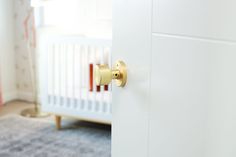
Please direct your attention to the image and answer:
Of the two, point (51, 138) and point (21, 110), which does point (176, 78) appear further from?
point (21, 110)

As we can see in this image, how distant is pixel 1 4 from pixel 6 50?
0.46 metres

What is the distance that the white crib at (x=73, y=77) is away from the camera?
2.60 meters

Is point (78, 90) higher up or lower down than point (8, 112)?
higher up

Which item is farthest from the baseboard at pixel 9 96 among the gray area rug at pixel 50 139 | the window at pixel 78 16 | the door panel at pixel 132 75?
the door panel at pixel 132 75

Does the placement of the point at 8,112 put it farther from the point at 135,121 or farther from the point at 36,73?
the point at 135,121

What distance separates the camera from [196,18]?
0.58 meters

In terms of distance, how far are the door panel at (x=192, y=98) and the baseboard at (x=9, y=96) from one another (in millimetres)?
3169

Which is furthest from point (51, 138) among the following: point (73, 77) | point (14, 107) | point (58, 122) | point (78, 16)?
point (78, 16)

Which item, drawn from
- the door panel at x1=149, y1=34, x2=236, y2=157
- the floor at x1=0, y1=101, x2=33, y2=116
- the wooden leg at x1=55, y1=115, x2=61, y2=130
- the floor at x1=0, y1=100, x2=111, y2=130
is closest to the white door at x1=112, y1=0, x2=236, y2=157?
the door panel at x1=149, y1=34, x2=236, y2=157

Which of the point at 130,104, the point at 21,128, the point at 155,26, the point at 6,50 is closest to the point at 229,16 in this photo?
the point at 155,26

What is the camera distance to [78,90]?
274 cm

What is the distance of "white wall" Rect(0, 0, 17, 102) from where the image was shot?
3.51 metres

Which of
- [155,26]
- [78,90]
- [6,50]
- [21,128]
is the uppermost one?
[155,26]

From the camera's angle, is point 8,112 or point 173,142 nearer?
point 173,142
